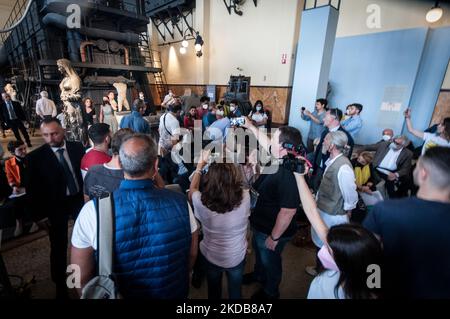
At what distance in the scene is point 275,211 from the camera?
5.74 feet

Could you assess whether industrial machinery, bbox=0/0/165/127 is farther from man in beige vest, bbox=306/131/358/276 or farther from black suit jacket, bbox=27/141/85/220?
man in beige vest, bbox=306/131/358/276

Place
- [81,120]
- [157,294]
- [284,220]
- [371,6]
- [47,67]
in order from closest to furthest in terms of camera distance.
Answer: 1. [157,294]
2. [284,220]
3. [81,120]
4. [371,6]
5. [47,67]

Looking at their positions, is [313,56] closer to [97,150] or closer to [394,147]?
[394,147]

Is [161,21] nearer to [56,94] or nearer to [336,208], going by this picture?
[56,94]

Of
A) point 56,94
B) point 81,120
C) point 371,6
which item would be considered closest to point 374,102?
point 371,6

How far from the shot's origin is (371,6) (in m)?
6.80

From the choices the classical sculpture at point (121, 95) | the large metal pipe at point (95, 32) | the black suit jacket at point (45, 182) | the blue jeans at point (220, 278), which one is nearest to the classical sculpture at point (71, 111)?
the classical sculpture at point (121, 95)

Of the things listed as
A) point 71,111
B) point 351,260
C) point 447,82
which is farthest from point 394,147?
point 71,111

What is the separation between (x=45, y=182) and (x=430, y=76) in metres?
8.90

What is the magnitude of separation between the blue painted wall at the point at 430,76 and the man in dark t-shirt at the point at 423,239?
7265 mm

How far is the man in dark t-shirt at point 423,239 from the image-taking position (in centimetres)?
100

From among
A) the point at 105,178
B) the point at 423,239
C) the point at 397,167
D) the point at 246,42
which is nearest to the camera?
the point at 423,239

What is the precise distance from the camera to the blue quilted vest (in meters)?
1.02
